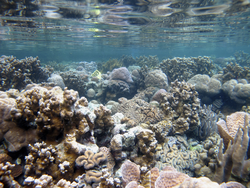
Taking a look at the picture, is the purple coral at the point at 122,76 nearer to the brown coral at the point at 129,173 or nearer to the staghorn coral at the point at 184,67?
the staghorn coral at the point at 184,67

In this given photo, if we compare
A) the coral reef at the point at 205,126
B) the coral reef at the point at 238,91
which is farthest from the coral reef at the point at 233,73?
the coral reef at the point at 205,126

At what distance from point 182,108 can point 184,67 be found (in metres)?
7.05

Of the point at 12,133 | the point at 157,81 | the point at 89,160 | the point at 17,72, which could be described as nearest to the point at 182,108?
the point at 89,160

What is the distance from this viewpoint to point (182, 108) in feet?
17.1

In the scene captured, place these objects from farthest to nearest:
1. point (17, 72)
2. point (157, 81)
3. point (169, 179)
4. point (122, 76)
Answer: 1. point (122, 76)
2. point (157, 81)
3. point (17, 72)
4. point (169, 179)

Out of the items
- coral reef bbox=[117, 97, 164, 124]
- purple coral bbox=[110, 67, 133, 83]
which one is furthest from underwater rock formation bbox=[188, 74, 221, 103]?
purple coral bbox=[110, 67, 133, 83]

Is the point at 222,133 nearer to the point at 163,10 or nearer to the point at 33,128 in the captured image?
the point at 33,128

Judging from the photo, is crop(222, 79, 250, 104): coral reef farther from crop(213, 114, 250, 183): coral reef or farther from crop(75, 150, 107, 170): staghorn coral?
crop(75, 150, 107, 170): staghorn coral

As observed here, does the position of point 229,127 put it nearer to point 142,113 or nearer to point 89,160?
point 142,113

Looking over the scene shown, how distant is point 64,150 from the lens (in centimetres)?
239

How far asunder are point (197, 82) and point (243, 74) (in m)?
4.54

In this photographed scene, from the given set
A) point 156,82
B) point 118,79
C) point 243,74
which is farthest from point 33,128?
point 243,74

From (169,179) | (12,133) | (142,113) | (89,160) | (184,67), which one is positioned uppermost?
(184,67)

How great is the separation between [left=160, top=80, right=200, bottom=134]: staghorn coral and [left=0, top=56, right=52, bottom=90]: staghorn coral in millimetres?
7426
